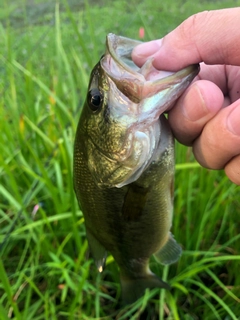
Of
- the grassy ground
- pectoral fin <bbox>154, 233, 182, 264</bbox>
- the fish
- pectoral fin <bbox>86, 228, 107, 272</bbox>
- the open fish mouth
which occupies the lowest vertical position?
the grassy ground

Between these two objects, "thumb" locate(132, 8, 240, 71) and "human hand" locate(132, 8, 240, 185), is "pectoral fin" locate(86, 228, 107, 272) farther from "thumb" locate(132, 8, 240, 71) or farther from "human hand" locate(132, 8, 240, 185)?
"thumb" locate(132, 8, 240, 71)

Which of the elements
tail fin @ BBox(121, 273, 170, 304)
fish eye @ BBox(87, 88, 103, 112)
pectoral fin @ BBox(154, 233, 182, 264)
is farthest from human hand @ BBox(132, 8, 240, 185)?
tail fin @ BBox(121, 273, 170, 304)

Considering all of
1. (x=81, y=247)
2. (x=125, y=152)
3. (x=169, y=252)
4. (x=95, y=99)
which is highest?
(x=95, y=99)

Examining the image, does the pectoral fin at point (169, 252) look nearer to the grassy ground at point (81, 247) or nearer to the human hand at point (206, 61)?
the grassy ground at point (81, 247)

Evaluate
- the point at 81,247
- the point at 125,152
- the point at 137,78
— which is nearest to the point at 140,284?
the point at 81,247

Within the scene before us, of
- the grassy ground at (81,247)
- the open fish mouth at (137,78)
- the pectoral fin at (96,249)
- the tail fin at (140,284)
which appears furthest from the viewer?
the grassy ground at (81,247)

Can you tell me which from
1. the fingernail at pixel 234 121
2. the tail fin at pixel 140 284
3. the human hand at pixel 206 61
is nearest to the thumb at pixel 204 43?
the human hand at pixel 206 61

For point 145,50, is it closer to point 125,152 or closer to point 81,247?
point 125,152
